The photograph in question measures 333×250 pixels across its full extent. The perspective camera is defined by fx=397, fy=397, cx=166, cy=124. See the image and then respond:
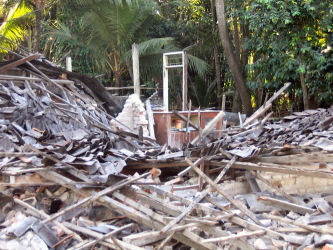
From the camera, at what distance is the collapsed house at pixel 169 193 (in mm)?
4184

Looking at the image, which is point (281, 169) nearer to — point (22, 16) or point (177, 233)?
point (177, 233)

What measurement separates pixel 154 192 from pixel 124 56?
11211 mm

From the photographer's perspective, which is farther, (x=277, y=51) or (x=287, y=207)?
(x=277, y=51)

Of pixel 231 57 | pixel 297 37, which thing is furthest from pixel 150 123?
pixel 231 57

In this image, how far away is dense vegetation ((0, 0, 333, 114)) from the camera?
10484 mm

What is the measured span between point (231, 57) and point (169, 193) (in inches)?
376

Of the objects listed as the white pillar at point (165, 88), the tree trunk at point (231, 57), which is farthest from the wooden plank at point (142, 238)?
the tree trunk at point (231, 57)

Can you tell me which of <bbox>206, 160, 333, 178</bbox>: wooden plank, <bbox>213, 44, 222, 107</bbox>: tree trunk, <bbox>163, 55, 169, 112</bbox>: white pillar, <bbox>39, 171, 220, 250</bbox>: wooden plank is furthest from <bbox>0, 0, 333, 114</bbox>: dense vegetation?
<bbox>39, 171, 220, 250</bbox>: wooden plank

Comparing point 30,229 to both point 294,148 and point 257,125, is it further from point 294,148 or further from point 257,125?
point 257,125

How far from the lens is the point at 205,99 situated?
18172 mm

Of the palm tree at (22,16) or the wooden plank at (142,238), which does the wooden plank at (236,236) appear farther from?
the palm tree at (22,16)

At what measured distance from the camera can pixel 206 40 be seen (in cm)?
1720

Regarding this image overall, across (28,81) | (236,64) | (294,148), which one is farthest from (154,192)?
(236,64)

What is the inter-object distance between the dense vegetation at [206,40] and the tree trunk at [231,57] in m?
0.03
